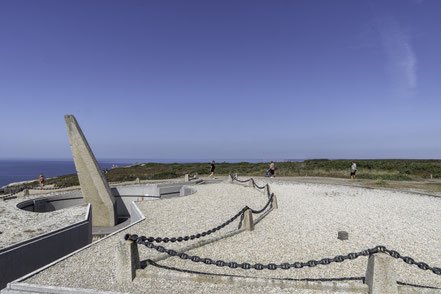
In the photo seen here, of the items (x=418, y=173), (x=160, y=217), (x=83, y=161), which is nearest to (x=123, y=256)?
(x=160, y=217)

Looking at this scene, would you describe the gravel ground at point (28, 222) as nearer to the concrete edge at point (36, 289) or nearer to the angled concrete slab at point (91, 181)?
the angled concrete slab at point (91, 181)

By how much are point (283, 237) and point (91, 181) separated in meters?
9.39

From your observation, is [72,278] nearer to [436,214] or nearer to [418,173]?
[436,214]

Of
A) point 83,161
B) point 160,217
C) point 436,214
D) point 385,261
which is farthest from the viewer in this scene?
point 83,161

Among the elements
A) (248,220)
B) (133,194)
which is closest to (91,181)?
(133,194)

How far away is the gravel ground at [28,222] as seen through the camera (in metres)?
6.72

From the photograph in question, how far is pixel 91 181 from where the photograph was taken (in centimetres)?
1210

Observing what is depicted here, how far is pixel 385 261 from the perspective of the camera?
3609 millimetres

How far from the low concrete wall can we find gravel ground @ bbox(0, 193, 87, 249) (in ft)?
0.78

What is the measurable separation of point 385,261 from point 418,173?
99.1 ft

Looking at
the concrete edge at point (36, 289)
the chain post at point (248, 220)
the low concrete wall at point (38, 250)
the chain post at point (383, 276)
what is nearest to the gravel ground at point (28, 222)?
the low concrete wall at point (38, 250)

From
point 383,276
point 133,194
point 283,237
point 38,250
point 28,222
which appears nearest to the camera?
point 383,276

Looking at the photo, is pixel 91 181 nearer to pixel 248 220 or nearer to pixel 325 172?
pixel 248 220

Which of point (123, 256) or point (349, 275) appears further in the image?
point (349, 275)
